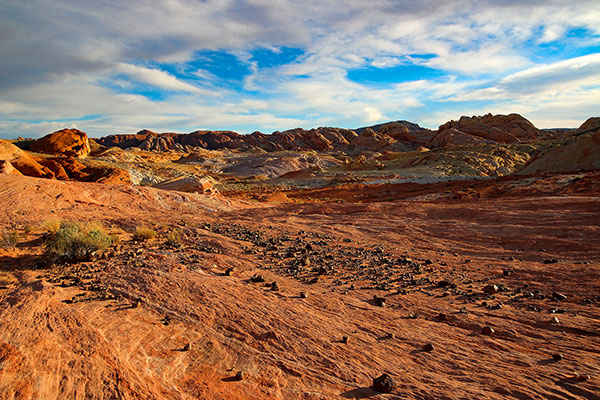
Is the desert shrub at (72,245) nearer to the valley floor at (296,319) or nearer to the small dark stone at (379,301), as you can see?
the valley floor at (296,319)

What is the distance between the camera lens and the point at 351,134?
130 metres

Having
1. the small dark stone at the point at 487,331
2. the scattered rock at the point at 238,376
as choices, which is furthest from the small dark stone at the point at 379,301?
the scattered rock at the point at 238,376

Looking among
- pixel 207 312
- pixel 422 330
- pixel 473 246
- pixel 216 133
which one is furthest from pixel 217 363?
pixel 216 133

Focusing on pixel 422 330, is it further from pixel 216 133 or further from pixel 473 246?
pixel 216 133

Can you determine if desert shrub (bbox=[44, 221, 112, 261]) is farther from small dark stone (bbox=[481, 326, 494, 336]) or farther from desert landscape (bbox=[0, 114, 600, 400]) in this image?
small dark stone (bbox=[481, 326, 494, 336])

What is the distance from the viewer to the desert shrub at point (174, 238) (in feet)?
27.2

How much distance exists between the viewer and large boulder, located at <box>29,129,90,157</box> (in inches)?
1677

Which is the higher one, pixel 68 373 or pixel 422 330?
pixel 68 373

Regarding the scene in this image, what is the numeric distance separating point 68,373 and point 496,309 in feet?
19.8

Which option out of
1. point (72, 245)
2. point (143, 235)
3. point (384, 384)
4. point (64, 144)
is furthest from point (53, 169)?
point (384, 384)

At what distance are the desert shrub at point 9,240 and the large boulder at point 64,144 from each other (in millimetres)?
43269

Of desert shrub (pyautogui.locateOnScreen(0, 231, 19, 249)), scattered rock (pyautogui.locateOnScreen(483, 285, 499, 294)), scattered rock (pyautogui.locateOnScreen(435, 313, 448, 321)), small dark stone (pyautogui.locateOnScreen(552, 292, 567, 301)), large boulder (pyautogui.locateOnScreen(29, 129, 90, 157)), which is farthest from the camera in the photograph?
large boulder (pyautogui.locateOnScreen(29, 129, 90, 157))

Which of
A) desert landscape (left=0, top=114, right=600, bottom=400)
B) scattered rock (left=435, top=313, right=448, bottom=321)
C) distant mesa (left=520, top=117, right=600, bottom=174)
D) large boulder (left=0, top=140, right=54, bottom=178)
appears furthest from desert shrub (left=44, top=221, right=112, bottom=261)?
distant mesa (left=520, top=117, right=600, bottom=174)

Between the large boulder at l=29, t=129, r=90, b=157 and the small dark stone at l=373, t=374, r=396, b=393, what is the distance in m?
51.0
